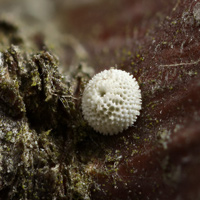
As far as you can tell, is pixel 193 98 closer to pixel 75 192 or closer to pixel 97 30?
pixel 75 192

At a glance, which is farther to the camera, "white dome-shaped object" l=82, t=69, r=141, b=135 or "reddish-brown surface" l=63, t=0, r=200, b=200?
"white dome-shaped object" l=82, t=69, r=141, b=135

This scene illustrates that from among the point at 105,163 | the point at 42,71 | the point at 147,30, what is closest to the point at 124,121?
the point at 105,163

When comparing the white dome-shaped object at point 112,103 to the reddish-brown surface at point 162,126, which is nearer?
the reddish-brown surface at point 162,126

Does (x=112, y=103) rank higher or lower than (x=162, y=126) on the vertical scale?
higher
